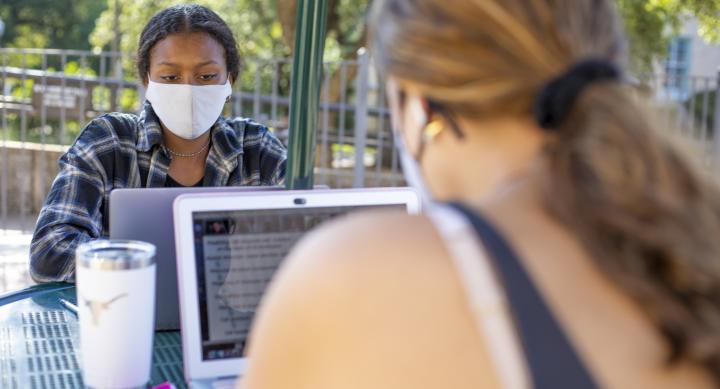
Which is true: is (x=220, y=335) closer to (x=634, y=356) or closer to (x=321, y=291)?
(x=321, y=291)

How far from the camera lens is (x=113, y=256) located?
132cm

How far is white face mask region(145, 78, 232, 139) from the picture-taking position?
97.0 inches

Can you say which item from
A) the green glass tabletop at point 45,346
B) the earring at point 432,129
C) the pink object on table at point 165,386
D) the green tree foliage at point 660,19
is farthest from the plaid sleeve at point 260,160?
the green tree foliage at point 660,19

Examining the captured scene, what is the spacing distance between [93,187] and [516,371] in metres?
1.75

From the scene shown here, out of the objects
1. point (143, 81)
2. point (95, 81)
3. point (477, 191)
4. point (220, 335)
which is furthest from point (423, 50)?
point (95, 81)

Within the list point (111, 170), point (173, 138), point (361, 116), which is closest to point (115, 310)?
point (111, 170)

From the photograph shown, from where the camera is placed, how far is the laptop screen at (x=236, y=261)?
1473mm

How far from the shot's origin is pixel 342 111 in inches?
253

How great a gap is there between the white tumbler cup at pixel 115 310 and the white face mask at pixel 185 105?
1.12m

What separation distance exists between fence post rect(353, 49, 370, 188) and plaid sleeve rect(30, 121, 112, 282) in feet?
12.7

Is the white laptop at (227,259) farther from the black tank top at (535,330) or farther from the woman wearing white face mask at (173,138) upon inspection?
the woman wearing white face mask at (173,138)

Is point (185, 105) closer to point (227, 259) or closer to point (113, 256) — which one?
point (227, 259)

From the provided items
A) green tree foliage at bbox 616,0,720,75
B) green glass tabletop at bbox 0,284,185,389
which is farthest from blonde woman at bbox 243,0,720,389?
green tree foliage at bbox 616,0,720,75

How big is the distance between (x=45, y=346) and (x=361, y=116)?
4.68 meters
